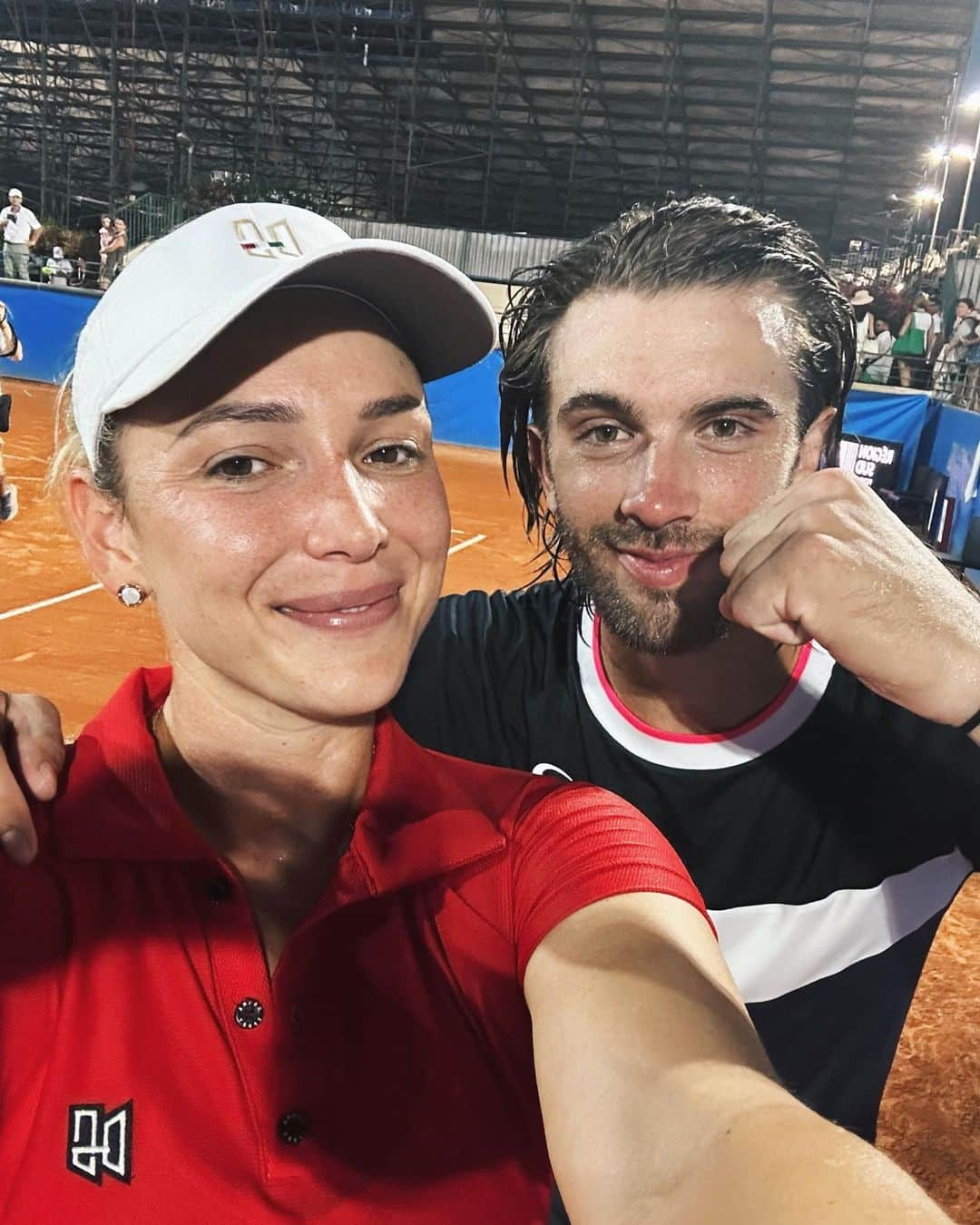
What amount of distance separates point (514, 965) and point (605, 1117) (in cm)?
28

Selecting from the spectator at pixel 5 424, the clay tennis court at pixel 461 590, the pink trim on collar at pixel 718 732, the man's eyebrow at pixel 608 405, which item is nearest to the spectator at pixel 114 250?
the clay tennis court at pixel 461 590

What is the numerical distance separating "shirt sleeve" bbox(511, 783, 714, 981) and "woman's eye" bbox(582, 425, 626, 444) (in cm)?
96

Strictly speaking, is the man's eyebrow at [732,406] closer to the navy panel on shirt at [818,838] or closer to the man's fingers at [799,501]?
the man's fingers at [799,501]

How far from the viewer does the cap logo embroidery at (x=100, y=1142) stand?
3.86ft

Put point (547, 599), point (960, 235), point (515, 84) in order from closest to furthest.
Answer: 1. point (547, 599)
2. point (960, 235)
3. point (515, 84)

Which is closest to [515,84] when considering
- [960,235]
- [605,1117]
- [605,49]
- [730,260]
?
[605,49]

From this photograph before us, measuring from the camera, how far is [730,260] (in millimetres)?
2373

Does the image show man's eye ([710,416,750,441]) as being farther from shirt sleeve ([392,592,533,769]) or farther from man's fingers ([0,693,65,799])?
man's fingers ([0,693,65,799])

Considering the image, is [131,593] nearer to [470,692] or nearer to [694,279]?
[470,692]

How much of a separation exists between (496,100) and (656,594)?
25.8 meters

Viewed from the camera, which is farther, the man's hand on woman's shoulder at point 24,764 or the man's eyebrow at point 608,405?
the man's eyebrow at point 608,405

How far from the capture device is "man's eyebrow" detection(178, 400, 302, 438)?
4.39ft

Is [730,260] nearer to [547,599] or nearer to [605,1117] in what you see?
[547,599]

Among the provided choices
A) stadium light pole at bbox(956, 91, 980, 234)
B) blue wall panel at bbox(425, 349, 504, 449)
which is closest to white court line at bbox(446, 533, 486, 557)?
blue wall panel at bbox(425, 349, 504, 449)
